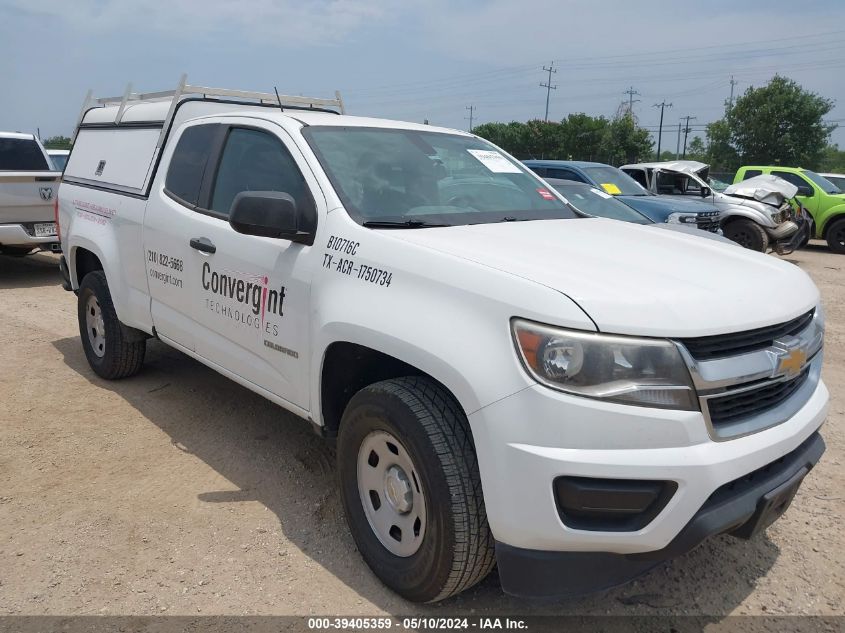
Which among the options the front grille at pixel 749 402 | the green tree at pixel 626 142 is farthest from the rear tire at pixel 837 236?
the green tree at pixel 626 142

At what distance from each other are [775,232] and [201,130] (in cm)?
1080

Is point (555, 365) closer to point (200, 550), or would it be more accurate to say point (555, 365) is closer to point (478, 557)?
point (478, 557)

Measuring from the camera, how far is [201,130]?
4.05 meters

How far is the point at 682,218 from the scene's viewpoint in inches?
397

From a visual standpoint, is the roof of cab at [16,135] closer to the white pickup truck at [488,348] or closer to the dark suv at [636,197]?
the dark suv at [636,197]

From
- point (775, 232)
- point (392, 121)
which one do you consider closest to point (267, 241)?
point (392, 121)

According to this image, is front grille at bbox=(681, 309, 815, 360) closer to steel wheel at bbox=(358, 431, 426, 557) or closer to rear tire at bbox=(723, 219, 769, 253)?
steel wheel at bbox=(358, 431, 426, 557)

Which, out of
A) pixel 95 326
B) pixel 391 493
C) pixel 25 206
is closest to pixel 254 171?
pixel 391 493

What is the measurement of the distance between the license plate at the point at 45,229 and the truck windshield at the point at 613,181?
25.7 ft

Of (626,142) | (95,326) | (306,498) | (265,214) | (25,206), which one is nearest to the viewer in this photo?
(265,214)

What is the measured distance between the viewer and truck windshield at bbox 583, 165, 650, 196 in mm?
11195

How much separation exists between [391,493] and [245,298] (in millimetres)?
1270

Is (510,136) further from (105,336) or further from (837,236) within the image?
(105,336)

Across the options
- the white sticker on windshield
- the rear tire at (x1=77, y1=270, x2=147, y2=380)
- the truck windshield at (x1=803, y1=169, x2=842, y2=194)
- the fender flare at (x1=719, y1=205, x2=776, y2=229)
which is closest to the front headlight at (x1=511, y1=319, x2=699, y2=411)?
the white sticker on windshield
